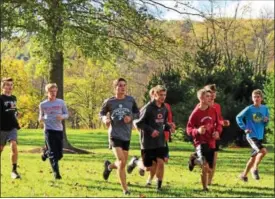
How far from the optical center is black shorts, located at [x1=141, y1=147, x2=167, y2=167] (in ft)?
31.2

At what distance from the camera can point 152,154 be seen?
9555mm

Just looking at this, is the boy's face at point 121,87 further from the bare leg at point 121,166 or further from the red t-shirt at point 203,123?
the red t-shirt at point 203,123

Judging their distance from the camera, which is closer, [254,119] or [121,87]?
[121,87]

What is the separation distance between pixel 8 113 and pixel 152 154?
308 cm

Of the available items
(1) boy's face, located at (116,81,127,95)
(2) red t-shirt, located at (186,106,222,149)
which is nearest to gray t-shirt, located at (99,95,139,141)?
(1) boy's face, located at (116,81,127,95)

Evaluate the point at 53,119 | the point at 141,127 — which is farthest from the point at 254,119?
the point at 53,119

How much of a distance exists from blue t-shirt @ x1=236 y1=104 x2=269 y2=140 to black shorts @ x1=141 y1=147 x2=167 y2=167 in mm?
2623

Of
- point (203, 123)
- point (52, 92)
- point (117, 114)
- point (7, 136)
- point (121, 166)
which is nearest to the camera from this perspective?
point (121, 166)

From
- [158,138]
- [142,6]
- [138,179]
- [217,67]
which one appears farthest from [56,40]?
[217,67]

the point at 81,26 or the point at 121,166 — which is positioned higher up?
the point at 81,26

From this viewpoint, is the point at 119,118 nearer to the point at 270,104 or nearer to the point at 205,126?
the point at 205,126

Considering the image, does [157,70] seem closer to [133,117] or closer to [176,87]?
[176,87]

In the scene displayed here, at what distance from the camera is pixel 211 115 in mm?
9492

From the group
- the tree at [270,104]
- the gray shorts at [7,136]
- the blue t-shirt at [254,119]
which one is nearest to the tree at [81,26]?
the tree at [270,104]
